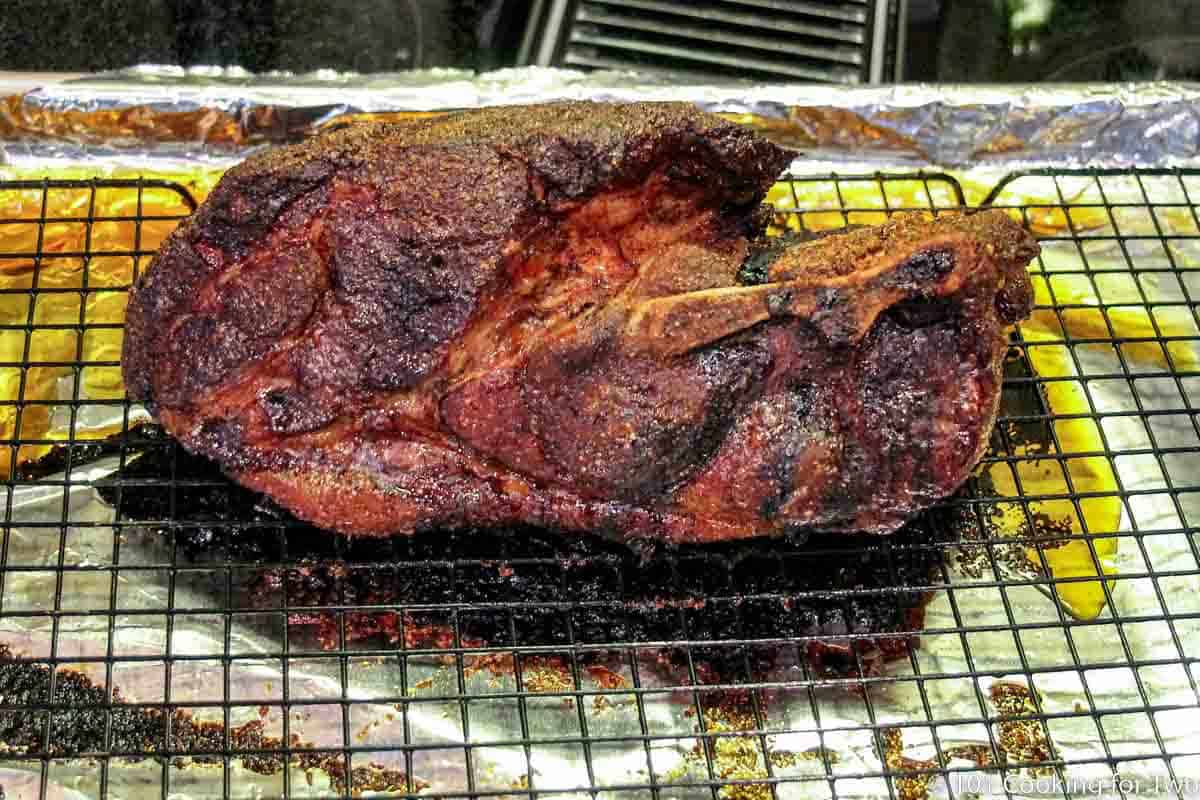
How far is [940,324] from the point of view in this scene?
252cm

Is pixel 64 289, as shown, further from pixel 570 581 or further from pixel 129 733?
pixel 570 581

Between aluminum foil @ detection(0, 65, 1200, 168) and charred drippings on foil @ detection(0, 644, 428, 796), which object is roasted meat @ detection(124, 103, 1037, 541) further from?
aluminum foil @ detection(0, 65, 1200, 168)

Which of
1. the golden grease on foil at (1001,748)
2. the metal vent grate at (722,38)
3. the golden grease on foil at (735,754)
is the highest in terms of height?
the metal vent grate at (722,38)

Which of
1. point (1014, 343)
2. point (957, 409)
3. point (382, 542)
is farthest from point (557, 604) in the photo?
point (1014, 343)

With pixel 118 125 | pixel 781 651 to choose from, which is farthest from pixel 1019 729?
pixel 118 125

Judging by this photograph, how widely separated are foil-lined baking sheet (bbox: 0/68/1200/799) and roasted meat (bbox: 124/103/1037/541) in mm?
398

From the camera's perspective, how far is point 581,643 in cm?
278

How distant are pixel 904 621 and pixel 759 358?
3.15ft

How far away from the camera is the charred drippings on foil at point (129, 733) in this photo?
2.63 meters

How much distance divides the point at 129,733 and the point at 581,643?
3.63 feet

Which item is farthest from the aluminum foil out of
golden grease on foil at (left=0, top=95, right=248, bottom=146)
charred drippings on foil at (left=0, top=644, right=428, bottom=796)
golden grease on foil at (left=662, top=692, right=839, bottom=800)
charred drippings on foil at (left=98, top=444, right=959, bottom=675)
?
golden grease on foil at (left=662, top=692, right=839, bottom=800)

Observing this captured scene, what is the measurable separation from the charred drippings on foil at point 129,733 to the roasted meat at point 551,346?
59 cm

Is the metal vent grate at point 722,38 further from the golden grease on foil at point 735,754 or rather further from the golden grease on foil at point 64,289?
the golden grease on foil at point 735,754

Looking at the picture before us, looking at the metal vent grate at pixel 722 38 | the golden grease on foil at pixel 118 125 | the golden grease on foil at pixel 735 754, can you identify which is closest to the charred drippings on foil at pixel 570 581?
the golden grease on foil at pixel 735 754
